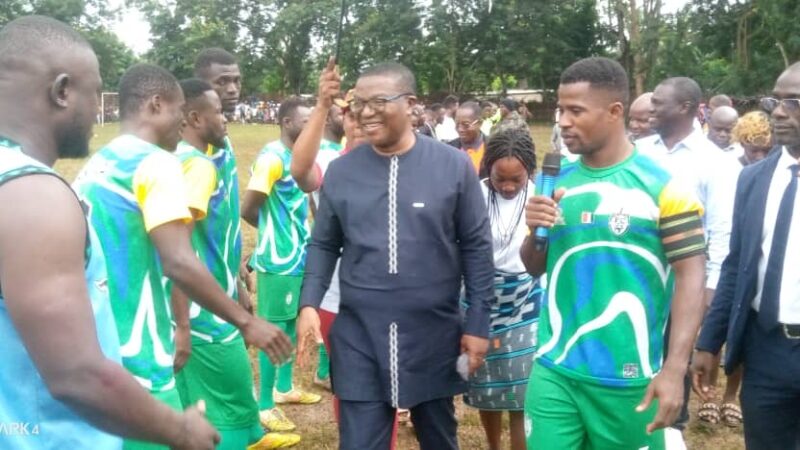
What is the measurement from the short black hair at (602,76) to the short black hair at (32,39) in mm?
2022

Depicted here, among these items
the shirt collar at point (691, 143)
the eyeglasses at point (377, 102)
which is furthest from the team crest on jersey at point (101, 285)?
the shirt collar at point (691, 143)

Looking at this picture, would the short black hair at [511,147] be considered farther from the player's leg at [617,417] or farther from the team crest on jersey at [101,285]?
the team crest on jersey at [101,285]

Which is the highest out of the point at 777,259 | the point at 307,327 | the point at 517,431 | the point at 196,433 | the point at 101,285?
the point at 101,285

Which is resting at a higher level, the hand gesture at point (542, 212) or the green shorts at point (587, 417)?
the hand gesture at point (542, 212)

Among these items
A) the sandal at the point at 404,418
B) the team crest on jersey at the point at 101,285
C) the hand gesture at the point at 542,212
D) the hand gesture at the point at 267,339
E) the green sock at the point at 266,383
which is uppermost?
the hand gesture at the point at 542,212

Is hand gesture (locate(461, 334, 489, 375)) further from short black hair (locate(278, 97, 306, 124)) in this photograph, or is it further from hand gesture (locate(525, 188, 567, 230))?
short black hair (locate(278, 97, 306, 124))

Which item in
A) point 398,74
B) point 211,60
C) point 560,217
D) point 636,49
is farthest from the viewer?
point 636,49

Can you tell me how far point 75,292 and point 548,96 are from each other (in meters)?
47.0

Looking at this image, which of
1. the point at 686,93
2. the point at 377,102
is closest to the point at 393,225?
the point at 377,102

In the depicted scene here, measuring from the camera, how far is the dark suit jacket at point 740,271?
3551 millimetres

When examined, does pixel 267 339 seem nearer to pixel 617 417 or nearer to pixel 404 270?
pixel 404 270

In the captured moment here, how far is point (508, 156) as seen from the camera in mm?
4629

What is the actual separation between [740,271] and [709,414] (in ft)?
8.74

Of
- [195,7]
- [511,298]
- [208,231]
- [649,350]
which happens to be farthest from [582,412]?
[195,7]
